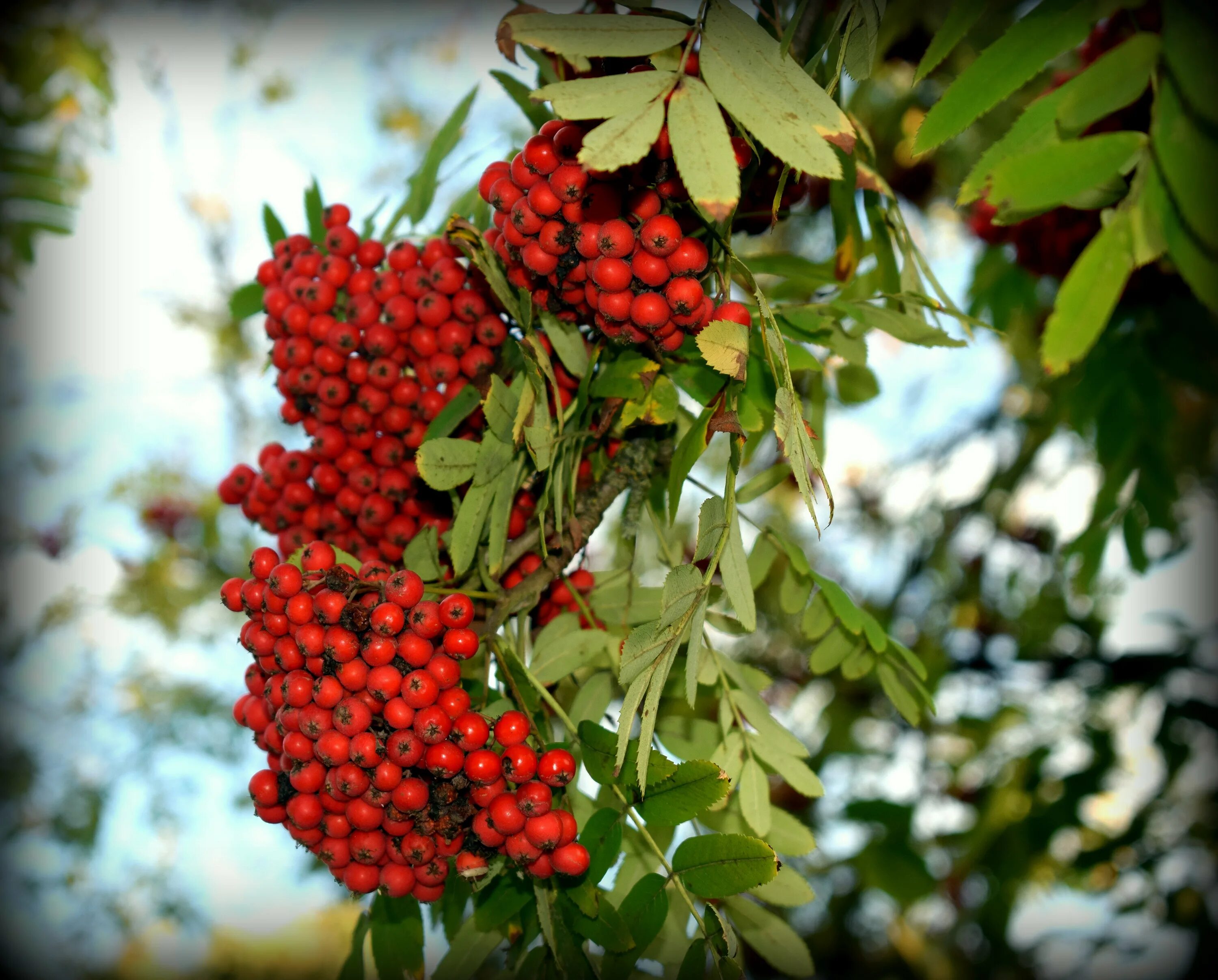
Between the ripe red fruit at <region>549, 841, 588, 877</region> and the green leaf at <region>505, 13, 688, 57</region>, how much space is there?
880 millimetres

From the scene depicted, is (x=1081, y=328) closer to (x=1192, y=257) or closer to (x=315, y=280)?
(x=1192, y=257)

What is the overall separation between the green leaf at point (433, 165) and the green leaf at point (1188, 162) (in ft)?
3.21

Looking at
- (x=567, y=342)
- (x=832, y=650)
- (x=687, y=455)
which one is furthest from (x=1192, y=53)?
(x=832, y=650)

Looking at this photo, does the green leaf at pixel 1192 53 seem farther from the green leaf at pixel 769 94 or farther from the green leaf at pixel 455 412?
the green leaf at pixel 455 412

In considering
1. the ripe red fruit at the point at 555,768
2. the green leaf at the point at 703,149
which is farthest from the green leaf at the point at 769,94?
the ripe red fruit at the point at 555,768

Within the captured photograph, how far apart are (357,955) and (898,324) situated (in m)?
1.27

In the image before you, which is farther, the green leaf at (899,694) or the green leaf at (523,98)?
the green leaf at (899,694)

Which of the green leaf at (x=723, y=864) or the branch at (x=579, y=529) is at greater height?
the branch at (x=579, y=529)

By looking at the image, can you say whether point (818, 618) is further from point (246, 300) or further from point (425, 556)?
point (246, 300)

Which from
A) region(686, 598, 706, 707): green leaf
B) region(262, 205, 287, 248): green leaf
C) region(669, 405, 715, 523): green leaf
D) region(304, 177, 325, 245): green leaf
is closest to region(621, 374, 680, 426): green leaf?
region(669, 405, 715, 523): green leaf

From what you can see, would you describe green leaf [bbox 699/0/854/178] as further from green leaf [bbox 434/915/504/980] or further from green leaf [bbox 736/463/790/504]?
green leaf [bbox 434/915/504/980]

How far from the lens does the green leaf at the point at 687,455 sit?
3.48 ft

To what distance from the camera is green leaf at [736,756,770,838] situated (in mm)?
1215

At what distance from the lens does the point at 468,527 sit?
3.83 feet
